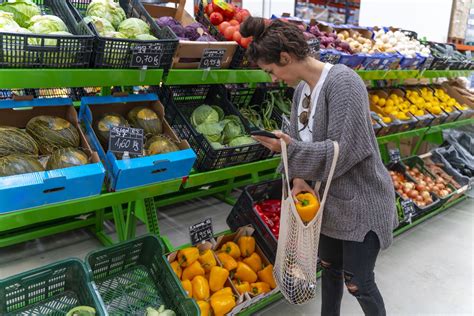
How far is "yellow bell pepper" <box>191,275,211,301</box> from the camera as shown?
6.87 feet

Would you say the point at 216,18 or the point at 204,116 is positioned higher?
the point at 216,18

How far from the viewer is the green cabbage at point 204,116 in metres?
2.57

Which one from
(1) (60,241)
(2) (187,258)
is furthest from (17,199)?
(1) (60,241)

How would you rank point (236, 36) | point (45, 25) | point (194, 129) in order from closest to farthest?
point (45, 25) < point (194, 129) < point (236, 36)

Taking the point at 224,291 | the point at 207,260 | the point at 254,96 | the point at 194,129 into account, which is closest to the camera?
the point at 224,291

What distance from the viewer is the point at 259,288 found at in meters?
2.24

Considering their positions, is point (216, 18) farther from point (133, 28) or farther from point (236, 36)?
point (133, 28)

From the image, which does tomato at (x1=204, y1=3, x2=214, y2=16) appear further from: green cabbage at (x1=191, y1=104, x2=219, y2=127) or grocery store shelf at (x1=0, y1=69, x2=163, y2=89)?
grocery store shelf at (x1=0, y1=69, x2=163, y2=89)

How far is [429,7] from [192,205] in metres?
4.93

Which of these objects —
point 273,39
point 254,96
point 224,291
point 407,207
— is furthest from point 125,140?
point 407,207

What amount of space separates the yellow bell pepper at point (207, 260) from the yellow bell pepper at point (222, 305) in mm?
199

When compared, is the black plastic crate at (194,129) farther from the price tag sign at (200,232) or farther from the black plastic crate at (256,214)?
the price tag sign at (200,232)

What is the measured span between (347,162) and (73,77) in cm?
119

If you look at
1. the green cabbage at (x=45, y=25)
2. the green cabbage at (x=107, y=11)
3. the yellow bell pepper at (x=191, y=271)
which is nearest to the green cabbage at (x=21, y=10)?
the green cabbage at (x=45, y=25)
